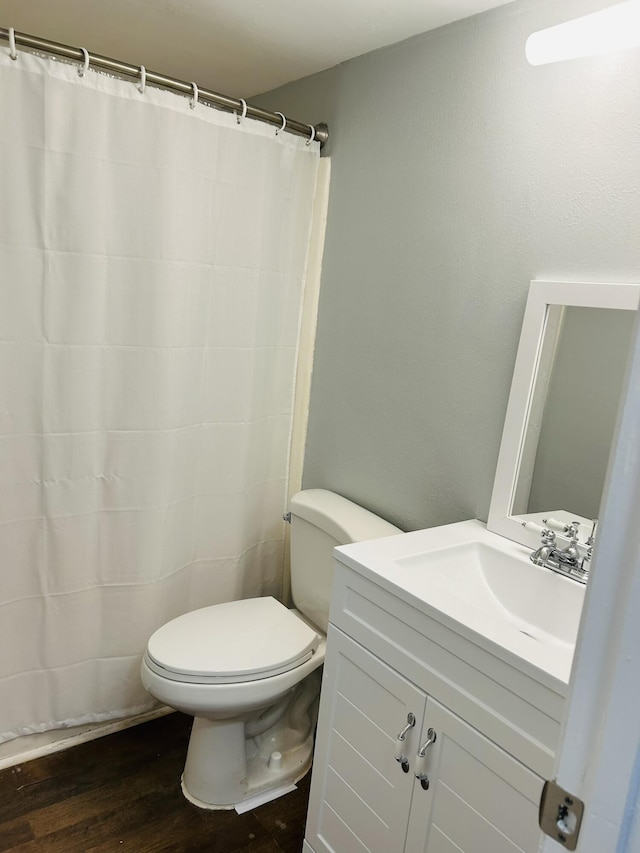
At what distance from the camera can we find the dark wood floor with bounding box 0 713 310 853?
163 centimetres

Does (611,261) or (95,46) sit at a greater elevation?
(95,46)

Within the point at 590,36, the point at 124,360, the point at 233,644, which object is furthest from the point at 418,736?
the point at 590,36

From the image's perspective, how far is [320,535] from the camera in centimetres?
192

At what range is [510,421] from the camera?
5.15 ft

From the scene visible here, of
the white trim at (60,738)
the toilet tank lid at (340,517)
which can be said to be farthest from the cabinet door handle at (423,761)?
the white trim at (60,738)

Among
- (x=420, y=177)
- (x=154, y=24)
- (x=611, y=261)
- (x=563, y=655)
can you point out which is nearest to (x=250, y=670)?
(x=563, y=655)

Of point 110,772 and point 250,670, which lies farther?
point 110,772

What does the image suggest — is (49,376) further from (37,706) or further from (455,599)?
(455,599)

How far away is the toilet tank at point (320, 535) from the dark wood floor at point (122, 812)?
53 cm

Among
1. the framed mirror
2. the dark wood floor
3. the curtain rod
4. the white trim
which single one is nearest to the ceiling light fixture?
the framed mirror

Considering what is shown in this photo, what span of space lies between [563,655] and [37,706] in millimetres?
1581

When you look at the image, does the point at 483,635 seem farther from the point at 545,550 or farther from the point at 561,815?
the point at 561,815

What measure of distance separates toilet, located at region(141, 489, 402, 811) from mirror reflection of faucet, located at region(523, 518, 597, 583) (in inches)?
18.3

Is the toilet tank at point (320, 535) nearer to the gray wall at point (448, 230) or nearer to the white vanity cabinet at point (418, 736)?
the gray wall at point (448, 230)
